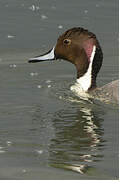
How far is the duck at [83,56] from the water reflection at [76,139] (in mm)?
781

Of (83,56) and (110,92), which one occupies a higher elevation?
(83,56)

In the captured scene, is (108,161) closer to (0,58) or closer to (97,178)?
(97,178)

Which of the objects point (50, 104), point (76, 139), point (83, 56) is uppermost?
point (83, 56)

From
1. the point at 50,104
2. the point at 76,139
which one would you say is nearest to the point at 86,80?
Result: the point at 50,104

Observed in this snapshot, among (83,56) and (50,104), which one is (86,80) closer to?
(83,56)

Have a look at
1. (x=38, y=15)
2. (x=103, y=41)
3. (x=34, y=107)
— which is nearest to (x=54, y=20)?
(x=38, y=15)

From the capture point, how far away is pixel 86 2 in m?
13.0

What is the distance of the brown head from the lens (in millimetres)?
9289

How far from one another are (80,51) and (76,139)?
223 cm

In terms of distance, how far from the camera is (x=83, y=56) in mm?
9445

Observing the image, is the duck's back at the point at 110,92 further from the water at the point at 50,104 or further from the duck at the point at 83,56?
the water at the point at 50,104

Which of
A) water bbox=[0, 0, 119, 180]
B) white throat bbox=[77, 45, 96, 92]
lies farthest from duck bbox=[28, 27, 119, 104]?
water bbox=[0, 0, 119, 180]

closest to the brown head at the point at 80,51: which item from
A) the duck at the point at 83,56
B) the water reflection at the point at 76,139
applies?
the duck at the point at 83,56

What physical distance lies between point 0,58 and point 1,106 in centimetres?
222
